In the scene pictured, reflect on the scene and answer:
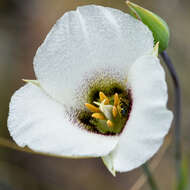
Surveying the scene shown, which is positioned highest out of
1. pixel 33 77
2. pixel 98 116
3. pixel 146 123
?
pixel 146 123

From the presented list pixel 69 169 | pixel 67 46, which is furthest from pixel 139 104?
pixel 69 169

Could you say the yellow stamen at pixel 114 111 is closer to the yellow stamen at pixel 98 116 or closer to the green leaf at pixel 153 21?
the yellow stamen at pixel 98 116

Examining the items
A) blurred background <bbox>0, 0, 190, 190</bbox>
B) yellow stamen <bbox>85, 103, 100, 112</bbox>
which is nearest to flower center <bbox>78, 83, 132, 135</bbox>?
yellow stamen <bbox>85, 103, 100, 112</bbox>

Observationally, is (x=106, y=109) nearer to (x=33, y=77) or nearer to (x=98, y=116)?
(x=98, y=116)

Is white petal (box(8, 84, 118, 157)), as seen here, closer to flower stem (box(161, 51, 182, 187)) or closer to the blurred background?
flower stem (box(161, 51, 182, 187))

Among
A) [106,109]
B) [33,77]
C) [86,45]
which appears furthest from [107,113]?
[33,77]
